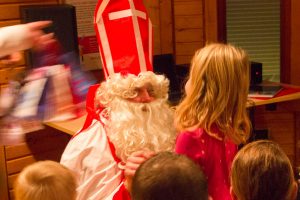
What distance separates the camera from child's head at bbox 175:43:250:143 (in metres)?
1.80

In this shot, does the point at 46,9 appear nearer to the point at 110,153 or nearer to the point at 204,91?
the point at 110,153

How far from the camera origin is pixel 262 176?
1.41m

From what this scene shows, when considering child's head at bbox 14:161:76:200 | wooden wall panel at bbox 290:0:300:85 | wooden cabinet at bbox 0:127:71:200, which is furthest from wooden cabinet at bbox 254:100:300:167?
child's head at bbox 14:161:76:200

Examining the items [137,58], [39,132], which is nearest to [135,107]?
[137,58]

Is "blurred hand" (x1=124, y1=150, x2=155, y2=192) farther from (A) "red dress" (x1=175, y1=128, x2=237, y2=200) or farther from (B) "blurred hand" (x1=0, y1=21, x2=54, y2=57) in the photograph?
(B) "blurred hand" (x1=0, y1=21, x2=54, y2=57)

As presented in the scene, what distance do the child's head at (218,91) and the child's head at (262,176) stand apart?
335 mm

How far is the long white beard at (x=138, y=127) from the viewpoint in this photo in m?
2.03

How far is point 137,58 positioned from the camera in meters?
2.14

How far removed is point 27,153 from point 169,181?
2.16 m

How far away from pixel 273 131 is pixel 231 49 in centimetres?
205

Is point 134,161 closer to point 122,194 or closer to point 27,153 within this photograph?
point 122,194

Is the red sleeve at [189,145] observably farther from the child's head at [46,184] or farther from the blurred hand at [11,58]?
the blurred hand at [11,58]

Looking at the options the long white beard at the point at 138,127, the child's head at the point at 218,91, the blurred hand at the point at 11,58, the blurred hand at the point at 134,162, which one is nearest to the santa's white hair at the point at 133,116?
the long white beard at the point at 138,127

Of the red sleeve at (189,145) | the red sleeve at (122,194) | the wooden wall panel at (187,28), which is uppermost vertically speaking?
the wooden wall panel at (187,28)
